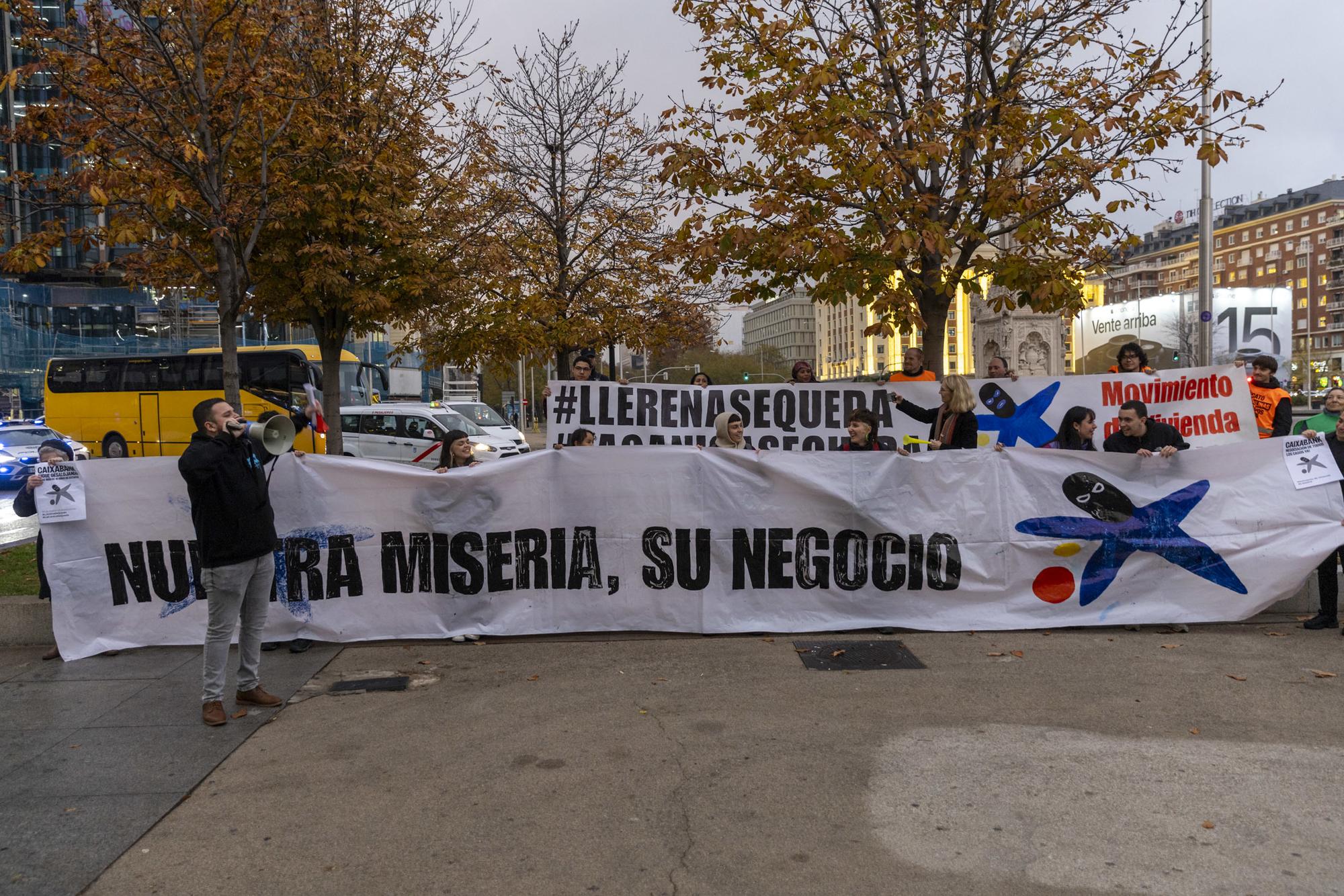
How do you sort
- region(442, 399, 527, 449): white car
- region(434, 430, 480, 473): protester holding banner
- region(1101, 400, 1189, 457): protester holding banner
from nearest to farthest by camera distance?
1. region(1101, 400, 1189, 457): protester holding banner
2. region(434, 430, 480, 473): protester holding banner
3. region(442, 399, 527, 449): white car

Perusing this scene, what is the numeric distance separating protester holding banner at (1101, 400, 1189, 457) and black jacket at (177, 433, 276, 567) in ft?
20.4

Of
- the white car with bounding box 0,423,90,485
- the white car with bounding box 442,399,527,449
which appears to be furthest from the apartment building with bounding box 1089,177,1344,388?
the white car with bounding box 0,423,90,485

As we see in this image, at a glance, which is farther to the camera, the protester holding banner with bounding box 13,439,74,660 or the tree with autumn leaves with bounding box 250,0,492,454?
the tree with autumn leaves with bounding box 250,0,492,454

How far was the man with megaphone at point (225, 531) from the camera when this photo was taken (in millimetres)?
5754

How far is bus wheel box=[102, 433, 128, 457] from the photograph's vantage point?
31.9 metres

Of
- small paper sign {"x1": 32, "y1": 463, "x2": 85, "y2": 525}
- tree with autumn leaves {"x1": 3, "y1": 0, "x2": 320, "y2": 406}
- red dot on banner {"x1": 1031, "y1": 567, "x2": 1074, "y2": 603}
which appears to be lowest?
red dot on banner {"x1": 1031, "y1": 567, "x2": 1074, "y2": 603}

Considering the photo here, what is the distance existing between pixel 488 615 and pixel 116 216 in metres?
4.77

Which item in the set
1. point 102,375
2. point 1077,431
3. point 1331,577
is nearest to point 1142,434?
point 1077,431

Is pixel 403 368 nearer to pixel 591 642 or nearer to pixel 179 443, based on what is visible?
pixel 179 443

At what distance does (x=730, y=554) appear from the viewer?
7.79 meters

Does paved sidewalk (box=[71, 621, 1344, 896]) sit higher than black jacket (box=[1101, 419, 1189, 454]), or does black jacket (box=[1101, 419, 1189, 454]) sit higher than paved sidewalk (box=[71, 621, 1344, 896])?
black jacket (box=[1101, 419, 1189, 454])

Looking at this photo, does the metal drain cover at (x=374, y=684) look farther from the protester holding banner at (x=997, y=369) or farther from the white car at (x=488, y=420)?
the white car at (x=488, y=420)

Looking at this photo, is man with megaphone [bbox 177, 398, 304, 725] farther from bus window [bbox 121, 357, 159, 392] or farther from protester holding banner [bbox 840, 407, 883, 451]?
bus window [bbox 121, 357, 159, 392]

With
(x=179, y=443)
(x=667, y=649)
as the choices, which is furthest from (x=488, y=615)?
(x=179, y=443)
